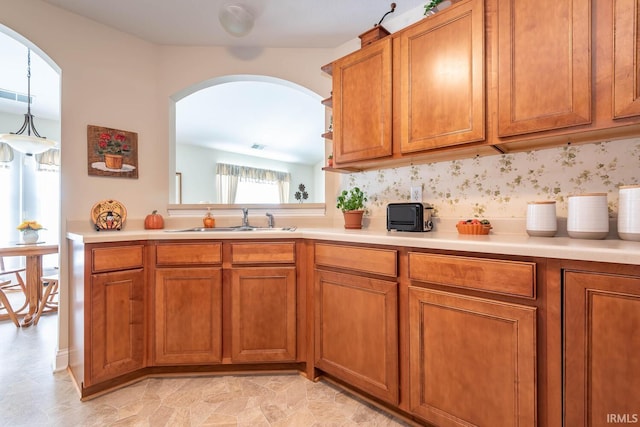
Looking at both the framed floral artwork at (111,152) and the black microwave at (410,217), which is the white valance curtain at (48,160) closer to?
the framed floral artwork at (111,152)

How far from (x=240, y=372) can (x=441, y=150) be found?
185 cm

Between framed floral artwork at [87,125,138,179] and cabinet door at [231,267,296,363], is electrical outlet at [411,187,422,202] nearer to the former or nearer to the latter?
cabinet door at [231,267,296,363]

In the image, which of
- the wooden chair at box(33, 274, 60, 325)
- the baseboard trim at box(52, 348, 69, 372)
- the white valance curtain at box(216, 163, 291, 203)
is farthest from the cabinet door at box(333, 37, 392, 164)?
the white valance curtain at box(216, 163, 291, 203)

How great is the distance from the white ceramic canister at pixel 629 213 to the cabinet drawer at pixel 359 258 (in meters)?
0.91

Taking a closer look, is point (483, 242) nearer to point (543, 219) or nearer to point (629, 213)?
point (543, 219)

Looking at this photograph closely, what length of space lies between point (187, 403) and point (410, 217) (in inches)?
64.2

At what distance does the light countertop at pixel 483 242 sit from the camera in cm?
96

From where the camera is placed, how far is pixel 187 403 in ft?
5.45

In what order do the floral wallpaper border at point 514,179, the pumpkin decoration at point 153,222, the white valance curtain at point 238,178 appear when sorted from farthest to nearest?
the white valance curtain at point 238,178 < the pumpkin decoration at point 153,222 < the floral wallpaper border at point 514,179

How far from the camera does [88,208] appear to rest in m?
2.14

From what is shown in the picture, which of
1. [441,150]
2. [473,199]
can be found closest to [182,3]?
[441,150]

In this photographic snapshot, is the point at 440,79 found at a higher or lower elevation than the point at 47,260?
higher

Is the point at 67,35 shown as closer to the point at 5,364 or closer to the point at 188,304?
the point at 188,304

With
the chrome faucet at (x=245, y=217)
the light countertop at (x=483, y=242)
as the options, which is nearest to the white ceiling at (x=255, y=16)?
the chrome faucet at (x=245, y=217)
